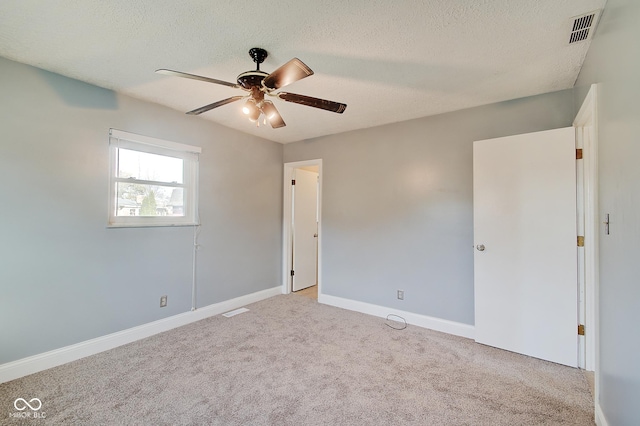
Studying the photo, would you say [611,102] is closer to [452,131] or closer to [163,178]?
[452,131]

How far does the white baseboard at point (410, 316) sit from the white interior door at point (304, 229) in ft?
2.67

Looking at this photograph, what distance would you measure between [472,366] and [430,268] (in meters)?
1.07

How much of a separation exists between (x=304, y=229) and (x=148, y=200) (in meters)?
2.52

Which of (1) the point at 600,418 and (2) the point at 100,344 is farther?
(2) the point at 100,344

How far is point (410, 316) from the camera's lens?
323cm

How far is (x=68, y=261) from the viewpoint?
2309mm

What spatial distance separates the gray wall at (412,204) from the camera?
2.86m

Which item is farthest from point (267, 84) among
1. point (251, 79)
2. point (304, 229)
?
point (304, 229)

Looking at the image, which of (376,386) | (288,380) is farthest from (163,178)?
(376,386)

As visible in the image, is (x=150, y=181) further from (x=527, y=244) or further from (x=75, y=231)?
(x=527, y=244)

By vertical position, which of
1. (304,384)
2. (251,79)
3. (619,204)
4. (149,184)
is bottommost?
(304,384)

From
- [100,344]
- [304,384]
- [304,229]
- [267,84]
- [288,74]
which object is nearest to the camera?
[288,74]

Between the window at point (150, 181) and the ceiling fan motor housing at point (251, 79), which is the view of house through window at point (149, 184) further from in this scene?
the ceiling fan motor housing at point (251, 79)

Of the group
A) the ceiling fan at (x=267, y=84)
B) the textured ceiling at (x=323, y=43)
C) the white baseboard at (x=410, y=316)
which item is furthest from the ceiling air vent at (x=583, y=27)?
the white baseboard at (x=410, y=316)
